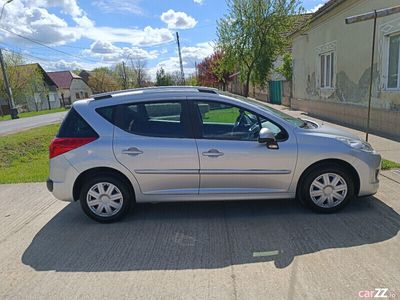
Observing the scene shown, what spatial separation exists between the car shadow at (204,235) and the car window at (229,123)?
1.05 metres

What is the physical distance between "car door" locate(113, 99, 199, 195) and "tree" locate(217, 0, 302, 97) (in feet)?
49.1

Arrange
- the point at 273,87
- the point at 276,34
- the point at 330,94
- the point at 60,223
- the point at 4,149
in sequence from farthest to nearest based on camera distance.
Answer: the point at 273,87 < the point at 276,34 < the point at 330,94 < the point at 4,149 < the point at 60,223

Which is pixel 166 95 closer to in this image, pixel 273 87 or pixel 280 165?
pixel 280 165

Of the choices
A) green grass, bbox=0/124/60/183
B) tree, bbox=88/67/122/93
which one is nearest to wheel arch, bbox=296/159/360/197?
green grass, bbox=0/124/60/183

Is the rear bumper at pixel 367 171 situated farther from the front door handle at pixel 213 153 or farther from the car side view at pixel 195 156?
the front door handle at pixel 213 153

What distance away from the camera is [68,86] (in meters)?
61.8

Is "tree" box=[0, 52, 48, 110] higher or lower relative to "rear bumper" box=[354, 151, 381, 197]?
higher

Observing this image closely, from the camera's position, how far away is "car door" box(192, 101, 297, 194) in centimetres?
393

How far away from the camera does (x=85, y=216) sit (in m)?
4.50

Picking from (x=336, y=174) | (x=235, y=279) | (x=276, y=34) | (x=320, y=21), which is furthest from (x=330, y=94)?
(x=235, y=279)

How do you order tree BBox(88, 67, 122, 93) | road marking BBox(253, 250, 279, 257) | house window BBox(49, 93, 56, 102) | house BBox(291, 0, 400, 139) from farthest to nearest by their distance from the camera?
tree BBox(88, 67, 122, 93) → house window BBox(49, 93, 56, 102) → house BBox(291, 0, 400, 139) → road marking BBox(253, 250, 279, 257)

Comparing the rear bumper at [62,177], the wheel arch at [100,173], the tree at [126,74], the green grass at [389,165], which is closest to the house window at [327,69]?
the green grass at [389,165]

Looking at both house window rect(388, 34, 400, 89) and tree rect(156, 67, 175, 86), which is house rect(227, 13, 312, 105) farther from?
tree rect(156, 67, 175, 86)

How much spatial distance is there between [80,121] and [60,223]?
1.39 m
